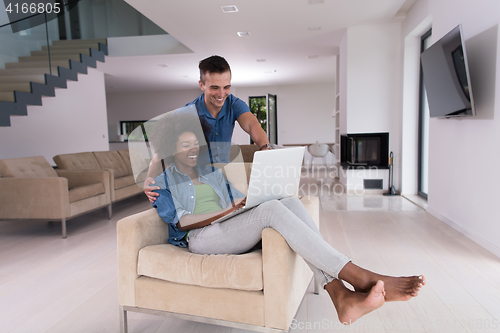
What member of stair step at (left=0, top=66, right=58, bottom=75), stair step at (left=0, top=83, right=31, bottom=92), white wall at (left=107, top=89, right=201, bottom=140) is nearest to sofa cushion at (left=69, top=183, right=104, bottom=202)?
stair step at (left=0, top=83, right=31, bottom=92)

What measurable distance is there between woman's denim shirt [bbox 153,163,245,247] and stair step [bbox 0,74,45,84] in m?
4.01

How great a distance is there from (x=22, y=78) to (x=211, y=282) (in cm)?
457

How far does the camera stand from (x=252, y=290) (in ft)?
4.34

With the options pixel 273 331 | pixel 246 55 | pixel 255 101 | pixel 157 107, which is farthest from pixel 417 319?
pixel 157 107

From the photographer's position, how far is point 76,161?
4.37 metres

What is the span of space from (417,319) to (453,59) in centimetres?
225

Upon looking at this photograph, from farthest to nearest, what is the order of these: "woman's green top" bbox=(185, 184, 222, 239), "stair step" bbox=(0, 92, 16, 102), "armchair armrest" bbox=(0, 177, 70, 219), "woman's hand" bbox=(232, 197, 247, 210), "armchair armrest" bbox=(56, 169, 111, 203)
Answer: "stair step" bbox=(0, 92, 16, 102) → "armchair armrest" bbox=(56, 169, 111, 203) → "armchair armrest" bbox=(0, 177, 70, 219) → "woman's green top" bbox=(185, 184, 222, 239) → "woman's hand" bbox=(232, 197, 247, 210)

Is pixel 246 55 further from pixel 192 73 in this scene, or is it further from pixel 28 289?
pixel 28 289

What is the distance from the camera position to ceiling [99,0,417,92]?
4.22m

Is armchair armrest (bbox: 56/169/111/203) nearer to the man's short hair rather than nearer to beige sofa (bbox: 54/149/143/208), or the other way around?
beige sofa (bbox: 54/149/143/208)

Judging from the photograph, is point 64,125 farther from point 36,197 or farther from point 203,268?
point 203,268

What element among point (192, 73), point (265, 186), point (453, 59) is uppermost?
point (192, 73)

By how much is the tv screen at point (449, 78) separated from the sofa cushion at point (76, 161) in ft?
14.1

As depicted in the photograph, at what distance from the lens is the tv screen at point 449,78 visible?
2.65m
